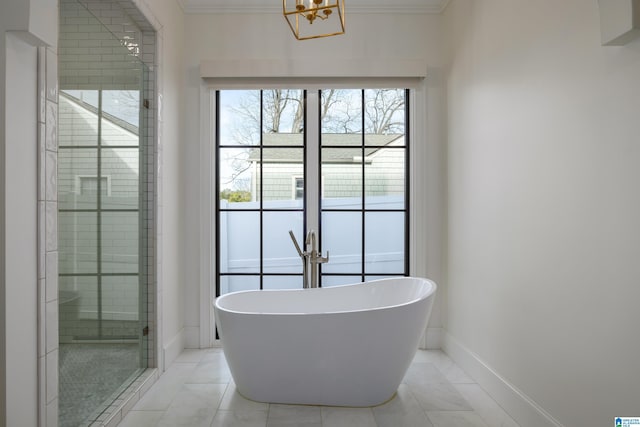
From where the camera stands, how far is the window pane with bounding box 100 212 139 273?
2.19 metres

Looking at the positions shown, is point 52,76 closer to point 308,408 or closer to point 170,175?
point 170,175

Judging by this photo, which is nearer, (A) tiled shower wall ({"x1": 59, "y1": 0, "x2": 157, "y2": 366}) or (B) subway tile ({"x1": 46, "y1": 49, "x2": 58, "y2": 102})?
(B) subway tile ({"x1": 46, "y1": 49, "x2": 58, "y2": 102})

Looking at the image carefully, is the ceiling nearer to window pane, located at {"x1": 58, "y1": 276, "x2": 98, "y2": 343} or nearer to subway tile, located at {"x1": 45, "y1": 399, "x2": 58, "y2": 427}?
window pane, located at {"x1": 58, "y1": 276, "x2": 98, "y2": 343}

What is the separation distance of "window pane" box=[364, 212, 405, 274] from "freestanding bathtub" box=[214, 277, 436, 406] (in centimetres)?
105

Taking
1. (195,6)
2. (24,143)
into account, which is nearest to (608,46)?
(24,143)

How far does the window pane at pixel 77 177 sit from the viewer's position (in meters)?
1.79

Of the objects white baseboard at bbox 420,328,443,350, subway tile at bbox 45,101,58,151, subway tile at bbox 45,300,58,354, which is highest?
subway tile at bbox 45,101,58,151

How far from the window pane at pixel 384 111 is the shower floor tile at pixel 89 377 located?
246 cm

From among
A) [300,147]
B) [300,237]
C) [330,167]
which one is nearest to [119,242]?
[300,237]

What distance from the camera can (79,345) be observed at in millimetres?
1930

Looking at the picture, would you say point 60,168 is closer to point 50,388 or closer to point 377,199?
point 50,388

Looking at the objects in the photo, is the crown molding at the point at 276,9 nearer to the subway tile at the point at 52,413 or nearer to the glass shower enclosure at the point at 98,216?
the glass shower enclosure at the point at 98,216

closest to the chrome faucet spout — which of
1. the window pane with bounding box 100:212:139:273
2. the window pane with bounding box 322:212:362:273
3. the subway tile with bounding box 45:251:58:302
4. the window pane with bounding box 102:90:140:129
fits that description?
the window pane with bounding box 322:212:362:273

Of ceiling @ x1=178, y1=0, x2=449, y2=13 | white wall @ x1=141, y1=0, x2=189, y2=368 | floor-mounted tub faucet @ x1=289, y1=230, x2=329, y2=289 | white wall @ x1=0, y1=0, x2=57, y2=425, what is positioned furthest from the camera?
ceiling @ x1=178, y1=0, x2=449, y2=13
